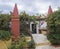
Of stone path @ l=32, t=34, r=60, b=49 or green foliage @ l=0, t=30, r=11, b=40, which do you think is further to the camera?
stone path @ l=32, t=34, r=60, b=49

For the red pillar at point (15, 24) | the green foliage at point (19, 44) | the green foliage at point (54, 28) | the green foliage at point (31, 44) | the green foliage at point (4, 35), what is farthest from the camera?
the red pillar at point (15, 24)

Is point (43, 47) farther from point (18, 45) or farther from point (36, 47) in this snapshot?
point (18, 45)

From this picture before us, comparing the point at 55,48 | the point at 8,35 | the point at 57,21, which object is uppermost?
Result: the point at 57,21

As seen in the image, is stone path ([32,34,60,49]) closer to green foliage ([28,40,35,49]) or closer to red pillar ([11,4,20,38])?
green foliage ([28,40,35,49])

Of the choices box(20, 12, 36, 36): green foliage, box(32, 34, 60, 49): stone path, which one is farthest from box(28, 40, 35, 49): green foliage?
box(20, 12, 36, 36): green foliage

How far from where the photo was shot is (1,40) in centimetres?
1880

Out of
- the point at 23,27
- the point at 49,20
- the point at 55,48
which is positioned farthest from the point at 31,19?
the point at 55,48

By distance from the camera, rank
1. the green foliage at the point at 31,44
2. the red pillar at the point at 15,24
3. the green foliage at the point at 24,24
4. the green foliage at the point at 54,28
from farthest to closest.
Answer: the green foliage at the point at 24,24 < the red pillar at the point at 15,24 < the green foliage at the point at 54,28 < the green foliage at the point at 31,44

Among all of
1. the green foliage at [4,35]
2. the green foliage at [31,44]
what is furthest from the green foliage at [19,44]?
the green foliage at [4,35]

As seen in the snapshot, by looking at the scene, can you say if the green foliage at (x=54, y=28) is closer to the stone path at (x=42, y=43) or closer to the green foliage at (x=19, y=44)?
the stone path at (x=42, y=43)

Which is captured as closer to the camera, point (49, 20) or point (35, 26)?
point (49, 20)

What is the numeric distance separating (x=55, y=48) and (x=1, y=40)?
532 centimetres

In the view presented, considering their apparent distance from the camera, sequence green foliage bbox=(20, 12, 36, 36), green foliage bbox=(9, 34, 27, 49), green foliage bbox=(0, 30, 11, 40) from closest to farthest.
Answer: green foliage bbox=(9, 34, 27, 49), green foliage bbox=(0, 30, 11, 40), green foliage bbox=(20, 12, 36, 36)

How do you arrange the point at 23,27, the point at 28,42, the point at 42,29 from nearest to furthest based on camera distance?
the point at 28,42, the point at 23,27, the point at 42,29
